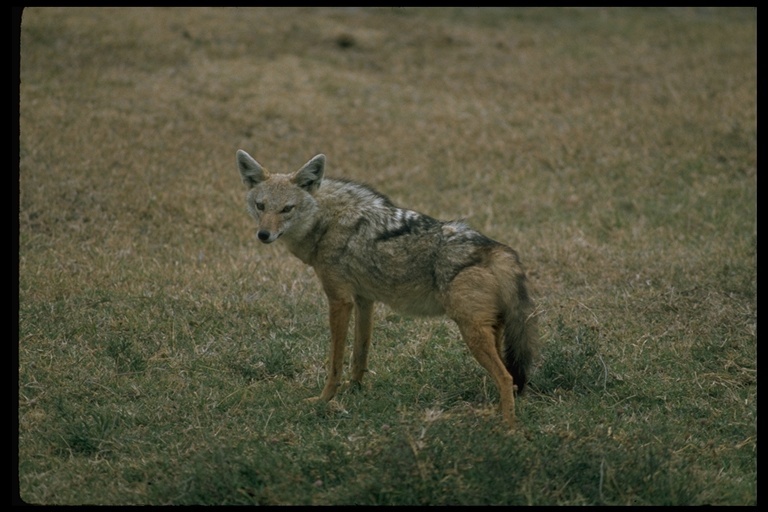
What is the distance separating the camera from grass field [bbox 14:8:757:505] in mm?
5387

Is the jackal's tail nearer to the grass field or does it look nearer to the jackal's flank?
the jackal's flank

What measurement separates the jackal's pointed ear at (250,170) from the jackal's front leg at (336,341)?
1.28 meters

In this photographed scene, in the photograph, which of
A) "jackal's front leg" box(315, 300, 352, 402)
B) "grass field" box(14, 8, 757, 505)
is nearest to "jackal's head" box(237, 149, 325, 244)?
"jackal's front leg" box(315, 300, 352, 402)

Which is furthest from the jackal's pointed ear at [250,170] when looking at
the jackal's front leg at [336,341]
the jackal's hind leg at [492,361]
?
the jackal's hind leg at [492,361]

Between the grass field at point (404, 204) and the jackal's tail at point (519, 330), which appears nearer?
the grass field at point (404, 204)

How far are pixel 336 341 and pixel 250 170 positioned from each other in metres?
1.63

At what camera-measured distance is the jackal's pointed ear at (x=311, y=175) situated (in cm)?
699

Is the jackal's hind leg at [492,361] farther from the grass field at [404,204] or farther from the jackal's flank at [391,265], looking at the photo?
the grass field at [404,204]

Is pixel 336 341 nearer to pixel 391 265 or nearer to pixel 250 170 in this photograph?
pixel 391 265

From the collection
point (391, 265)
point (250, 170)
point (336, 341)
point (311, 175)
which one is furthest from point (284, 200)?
point (336, 341)

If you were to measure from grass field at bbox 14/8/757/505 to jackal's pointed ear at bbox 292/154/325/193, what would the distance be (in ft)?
4.76

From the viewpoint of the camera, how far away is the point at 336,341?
6.72m
